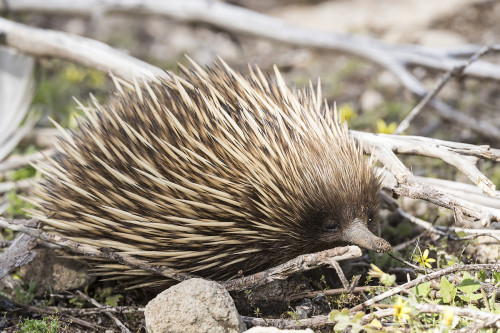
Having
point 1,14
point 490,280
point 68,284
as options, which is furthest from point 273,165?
point 1,14

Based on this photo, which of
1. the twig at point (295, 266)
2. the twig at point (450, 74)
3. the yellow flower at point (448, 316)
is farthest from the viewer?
the twig at point (450, 74)

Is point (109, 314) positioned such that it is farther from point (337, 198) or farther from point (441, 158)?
point (441, 158)

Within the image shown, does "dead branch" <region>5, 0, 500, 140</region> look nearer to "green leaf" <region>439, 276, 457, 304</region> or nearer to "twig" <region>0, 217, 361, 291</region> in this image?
"green leaf" <region>439, 276, 457, 304</region>

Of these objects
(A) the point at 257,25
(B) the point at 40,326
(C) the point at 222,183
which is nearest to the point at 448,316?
(C) the point at 222,183

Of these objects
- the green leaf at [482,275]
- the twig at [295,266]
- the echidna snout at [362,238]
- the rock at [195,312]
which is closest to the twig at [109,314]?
the rock at [195,312]

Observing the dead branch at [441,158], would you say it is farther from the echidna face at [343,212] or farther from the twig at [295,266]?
the twig at [295,266]

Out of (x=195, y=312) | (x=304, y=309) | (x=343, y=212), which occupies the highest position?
(x=343, y=212)
